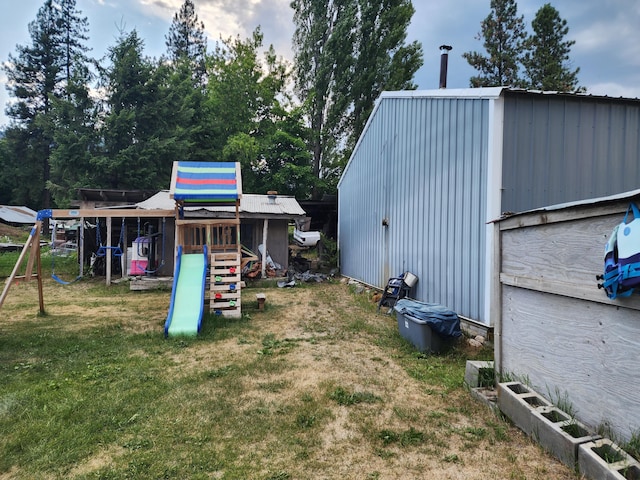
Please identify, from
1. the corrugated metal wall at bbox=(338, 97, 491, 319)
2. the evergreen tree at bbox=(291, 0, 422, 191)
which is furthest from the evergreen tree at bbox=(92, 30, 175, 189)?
the corrugated metal wall at bbox=(338, 97, 491, 319)

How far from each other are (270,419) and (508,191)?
4.36m

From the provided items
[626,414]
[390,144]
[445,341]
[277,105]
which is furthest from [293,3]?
[626,414]

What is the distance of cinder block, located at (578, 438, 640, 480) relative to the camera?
2023 mm

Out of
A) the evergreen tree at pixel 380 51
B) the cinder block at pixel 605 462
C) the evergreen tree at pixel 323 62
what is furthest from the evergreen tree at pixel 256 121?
the cinder block at pixel 605 462

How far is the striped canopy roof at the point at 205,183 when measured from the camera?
778cm

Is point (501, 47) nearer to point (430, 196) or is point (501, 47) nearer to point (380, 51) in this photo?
point (380, 51)

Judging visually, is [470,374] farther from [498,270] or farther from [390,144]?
[390,144]

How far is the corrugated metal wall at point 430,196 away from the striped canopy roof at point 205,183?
365 centimetres

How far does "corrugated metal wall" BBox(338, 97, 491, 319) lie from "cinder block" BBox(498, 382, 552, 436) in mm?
2246

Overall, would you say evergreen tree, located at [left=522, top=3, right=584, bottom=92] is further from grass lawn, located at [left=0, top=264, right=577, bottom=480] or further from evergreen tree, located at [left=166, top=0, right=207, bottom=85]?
evergreen tree, located at [left=166, top=0, right=207, bottom=85]

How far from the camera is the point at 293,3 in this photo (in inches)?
898

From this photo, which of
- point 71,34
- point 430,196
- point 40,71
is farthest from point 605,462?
point 71,34

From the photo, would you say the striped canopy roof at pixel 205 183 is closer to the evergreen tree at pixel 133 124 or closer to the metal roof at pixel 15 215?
the evergreen tree at pixel 133 124

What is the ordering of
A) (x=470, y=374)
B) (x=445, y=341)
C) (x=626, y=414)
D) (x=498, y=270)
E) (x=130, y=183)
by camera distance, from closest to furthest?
1. (x=626, y=414)
2. (x=498, y=270)
3. (x=470, y=374)
4. (x=445, y=341)
5. (x=130, y=183)
